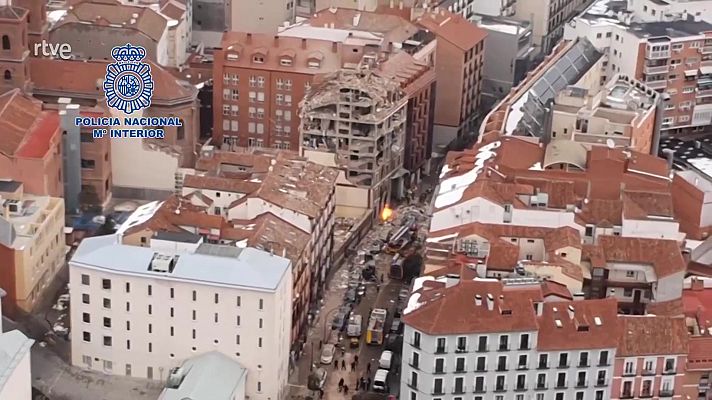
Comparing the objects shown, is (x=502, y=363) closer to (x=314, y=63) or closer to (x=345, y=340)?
(x=345, y=340)

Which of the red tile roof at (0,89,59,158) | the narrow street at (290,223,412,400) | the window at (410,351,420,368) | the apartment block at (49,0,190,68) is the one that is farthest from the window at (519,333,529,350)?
the apartment block at (49,0,190,68)

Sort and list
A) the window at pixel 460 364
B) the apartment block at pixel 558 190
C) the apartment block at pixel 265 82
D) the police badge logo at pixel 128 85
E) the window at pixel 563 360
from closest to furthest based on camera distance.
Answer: the window at pixel 460 364 → the window at pixel 563 360 → the apartment block at pixel 558 190 → the police badge logo at pixel 128 85 → the apartment block at pixel 265 82

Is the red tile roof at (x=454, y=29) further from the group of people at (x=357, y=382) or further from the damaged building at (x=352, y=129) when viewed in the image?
the group of people at (x=357, y=382)

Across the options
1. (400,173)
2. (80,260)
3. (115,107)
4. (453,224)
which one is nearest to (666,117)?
(400,173)

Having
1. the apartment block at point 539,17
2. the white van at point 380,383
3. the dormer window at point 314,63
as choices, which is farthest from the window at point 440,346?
the apartment block at point 539,17

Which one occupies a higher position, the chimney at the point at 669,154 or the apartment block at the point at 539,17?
the apartment block at the point at 539,17

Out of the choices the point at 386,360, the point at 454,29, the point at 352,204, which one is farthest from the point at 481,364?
the point at 454,29

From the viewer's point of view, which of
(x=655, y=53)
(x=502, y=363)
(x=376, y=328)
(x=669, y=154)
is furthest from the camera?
(x=655, y=53)
